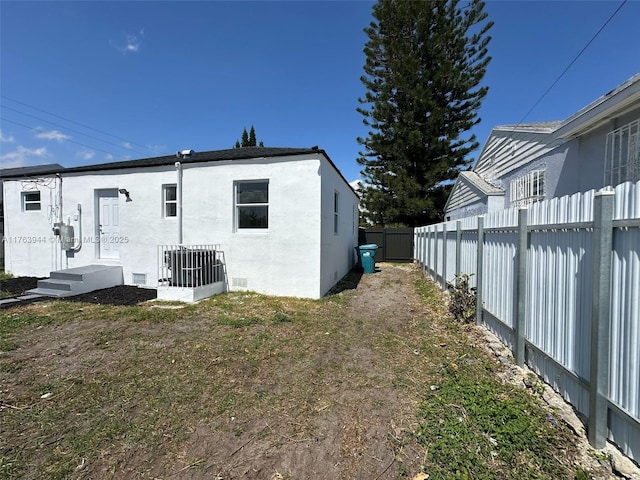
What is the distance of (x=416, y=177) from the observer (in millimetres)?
20891

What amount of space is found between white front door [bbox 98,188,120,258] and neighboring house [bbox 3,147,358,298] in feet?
0.10

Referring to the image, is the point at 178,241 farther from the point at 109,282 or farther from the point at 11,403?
the point at 11,403

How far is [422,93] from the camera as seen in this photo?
19594mm

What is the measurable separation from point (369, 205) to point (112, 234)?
57.6 ft

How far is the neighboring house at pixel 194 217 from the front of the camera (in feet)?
23.1

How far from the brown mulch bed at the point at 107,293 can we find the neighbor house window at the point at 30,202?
2562 millimetres

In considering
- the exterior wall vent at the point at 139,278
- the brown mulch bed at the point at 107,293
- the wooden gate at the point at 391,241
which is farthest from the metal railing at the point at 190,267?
the wooden gate at the point at 391,241

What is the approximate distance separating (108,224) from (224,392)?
8138 mm

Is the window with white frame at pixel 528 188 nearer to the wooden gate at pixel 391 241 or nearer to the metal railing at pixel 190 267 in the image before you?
the wooden gate at pixel 391 241

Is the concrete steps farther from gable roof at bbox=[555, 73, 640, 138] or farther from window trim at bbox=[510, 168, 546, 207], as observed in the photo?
gable roof at bbox=[555, 73, 640, 138]

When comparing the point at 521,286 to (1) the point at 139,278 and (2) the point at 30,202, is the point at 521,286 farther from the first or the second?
(2) the point at 30,202

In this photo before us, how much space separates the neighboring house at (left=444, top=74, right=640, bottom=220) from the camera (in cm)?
449

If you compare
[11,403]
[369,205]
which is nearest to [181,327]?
[11,403]

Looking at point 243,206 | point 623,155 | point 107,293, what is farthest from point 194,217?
point 623,155
